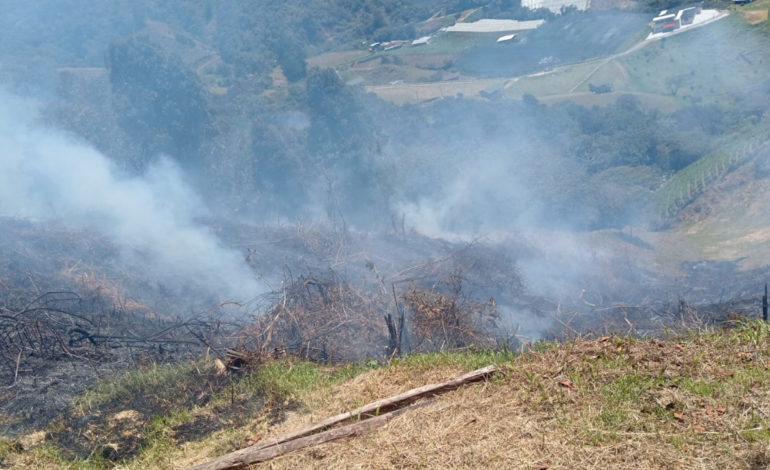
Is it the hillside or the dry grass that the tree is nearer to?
the hillside

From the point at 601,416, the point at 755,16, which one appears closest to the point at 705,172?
the point at 755,16

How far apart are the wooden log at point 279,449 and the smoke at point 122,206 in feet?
27.1

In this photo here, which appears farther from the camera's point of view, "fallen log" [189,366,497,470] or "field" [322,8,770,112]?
"field" [322,8,770,112]

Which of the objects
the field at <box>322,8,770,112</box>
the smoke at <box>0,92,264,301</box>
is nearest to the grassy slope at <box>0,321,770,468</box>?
the smoke at <box>0,92,264,301</box>

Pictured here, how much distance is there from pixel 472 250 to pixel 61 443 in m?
11.7

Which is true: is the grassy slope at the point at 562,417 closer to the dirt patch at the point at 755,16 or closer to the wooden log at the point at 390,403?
the wooden log at the point at 390,403

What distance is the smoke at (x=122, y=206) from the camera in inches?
549

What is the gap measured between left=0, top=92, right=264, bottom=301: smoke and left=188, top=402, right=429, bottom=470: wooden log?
8.26 metres

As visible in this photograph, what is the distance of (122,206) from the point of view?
1881 centimetres

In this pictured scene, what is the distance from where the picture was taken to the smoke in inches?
549

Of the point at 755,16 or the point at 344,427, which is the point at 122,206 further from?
the point at 755,16

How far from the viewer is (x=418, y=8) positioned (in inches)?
2267

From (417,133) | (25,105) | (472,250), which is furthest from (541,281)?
(25,105)

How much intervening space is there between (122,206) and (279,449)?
616 inches
